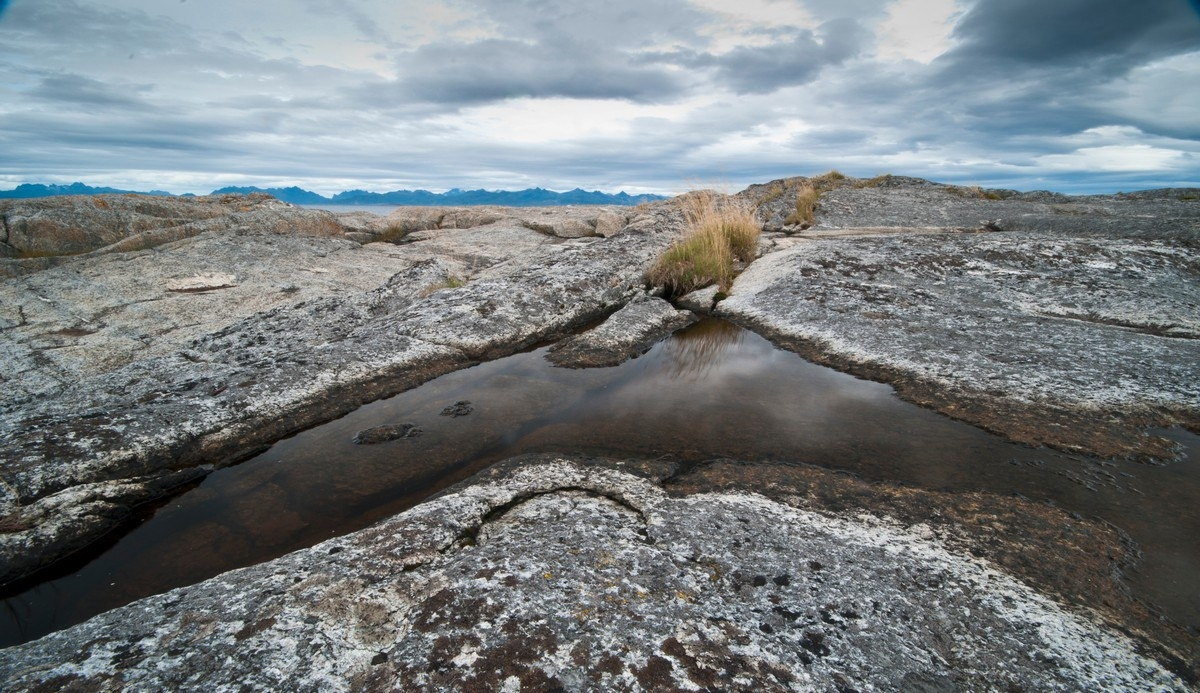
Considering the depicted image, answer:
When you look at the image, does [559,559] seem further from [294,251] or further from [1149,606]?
[294,251]

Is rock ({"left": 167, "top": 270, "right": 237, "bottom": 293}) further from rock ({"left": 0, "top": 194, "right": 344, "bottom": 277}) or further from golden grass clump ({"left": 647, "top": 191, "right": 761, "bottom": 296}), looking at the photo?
golden grass clump ({"left": 647, "top": 191, "right": 761, "bottom": 296})

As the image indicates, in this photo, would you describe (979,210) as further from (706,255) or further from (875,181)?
(706,255)

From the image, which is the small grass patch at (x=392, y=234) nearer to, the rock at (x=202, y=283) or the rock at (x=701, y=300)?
the rock at (x=202, y=283)

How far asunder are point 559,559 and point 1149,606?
90.2 inches

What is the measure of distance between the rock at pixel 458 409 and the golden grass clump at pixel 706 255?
4043 millimetres

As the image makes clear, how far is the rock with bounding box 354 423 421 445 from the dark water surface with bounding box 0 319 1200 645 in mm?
76

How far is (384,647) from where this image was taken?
69.9 inches

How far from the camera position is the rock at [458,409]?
3979 millimetres

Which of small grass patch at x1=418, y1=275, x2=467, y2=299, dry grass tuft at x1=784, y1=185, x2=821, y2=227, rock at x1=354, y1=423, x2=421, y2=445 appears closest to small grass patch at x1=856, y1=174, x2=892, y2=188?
dry grass tuft at x1=784, y1=185, x2=821, y2=227

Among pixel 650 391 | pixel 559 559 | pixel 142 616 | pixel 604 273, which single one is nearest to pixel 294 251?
pixel 604 273

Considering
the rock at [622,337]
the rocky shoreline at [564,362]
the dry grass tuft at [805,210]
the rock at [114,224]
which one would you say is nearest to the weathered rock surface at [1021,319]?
the rocky shoreline at [564,362]

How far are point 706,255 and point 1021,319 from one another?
371 cm

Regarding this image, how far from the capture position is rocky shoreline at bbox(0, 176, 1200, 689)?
173 centimetres

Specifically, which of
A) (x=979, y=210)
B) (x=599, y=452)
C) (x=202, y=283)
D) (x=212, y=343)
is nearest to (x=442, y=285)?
(x=212, y=343)
